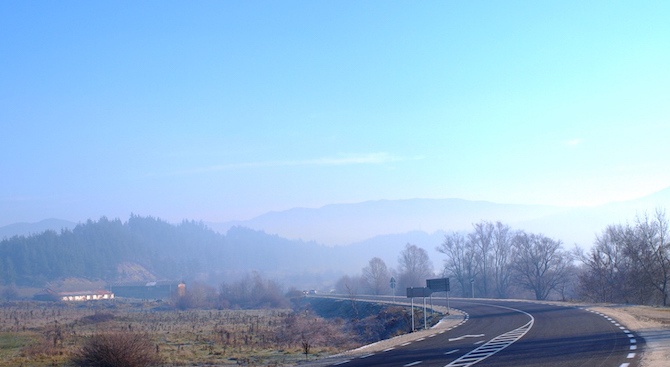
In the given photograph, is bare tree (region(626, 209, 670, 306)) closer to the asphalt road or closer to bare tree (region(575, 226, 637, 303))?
bare tree (region(575, 226, 637, 303))

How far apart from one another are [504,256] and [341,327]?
5457 centimetres

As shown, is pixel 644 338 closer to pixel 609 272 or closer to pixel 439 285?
pixel 439 285

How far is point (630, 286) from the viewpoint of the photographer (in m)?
61.9

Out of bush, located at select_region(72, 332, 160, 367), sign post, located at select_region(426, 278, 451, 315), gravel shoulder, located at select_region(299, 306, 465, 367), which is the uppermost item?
sign post, located at select_region(426, 278, 451, 315)

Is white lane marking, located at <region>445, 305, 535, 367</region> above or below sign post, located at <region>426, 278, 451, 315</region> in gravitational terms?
below

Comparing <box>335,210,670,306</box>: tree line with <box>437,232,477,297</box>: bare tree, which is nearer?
<box>335,210,670,306</box>: tree line

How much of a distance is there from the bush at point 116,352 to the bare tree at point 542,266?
72513 mm

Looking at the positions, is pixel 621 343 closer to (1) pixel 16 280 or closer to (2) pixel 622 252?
(2) pixel 622 252

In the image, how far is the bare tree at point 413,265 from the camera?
117 metres

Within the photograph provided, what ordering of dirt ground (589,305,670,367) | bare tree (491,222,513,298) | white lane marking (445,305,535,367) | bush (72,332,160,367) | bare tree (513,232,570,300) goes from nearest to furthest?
dirt ground (589,305,670,367) < white lane marking (445,305,535,367) < bush (72,332,160,367) < bare tree (513,232,570,300) < bare tree (491,222,513,298)

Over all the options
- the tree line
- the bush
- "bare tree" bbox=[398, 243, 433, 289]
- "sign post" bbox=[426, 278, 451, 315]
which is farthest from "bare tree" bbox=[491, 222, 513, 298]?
the bush

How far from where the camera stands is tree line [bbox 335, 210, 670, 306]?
201ft

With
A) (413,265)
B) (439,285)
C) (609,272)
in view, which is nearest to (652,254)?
(609,272)

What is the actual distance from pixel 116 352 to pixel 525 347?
13.4 meters
